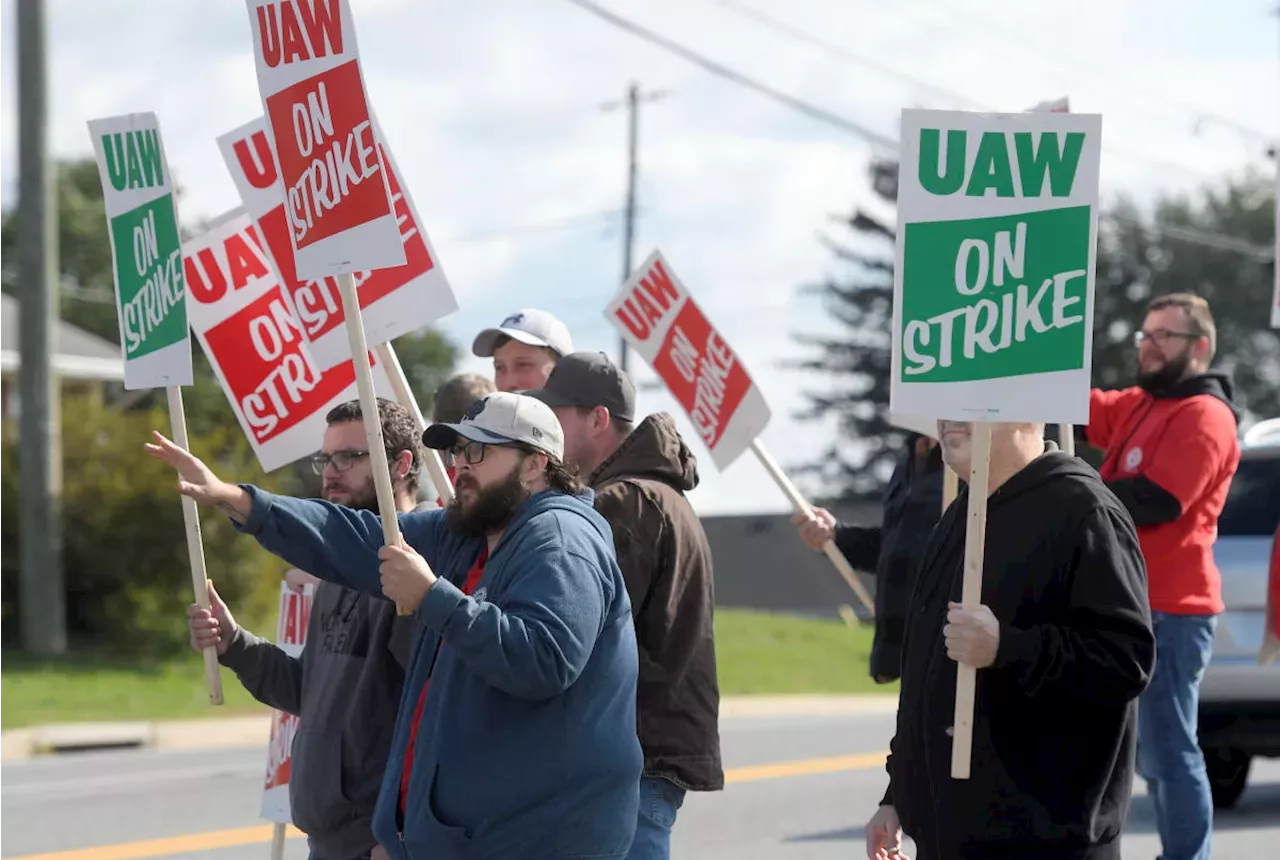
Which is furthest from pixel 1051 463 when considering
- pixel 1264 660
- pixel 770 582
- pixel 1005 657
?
pixel 770 582

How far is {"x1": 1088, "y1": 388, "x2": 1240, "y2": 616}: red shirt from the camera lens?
7176mm

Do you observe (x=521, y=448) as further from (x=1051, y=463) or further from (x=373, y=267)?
(x=1051, y=463)

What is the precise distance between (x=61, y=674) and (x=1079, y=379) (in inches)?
605

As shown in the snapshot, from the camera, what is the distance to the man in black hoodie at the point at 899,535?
723cm

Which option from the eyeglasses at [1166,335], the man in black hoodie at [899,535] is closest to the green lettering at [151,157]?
the man in black hoodie at [899,535]

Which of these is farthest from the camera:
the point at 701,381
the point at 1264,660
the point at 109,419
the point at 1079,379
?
the point at 109,419

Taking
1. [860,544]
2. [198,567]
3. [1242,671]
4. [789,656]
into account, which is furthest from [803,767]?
[789,656]

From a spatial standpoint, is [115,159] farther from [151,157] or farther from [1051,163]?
[1051,163]

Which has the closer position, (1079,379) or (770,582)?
(1079,379)

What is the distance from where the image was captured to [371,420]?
438 centimetres

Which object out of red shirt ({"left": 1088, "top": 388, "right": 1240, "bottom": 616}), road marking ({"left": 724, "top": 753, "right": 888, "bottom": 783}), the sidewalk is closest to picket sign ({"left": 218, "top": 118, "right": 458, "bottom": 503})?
red shirt ({"left": 1088, "top": 388, "right": 1240, "bottom": 616})

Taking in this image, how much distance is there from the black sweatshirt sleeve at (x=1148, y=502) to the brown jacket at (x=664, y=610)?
7.63ft

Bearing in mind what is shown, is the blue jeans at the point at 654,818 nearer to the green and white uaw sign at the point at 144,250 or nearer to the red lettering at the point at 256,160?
the green and white uaw sign at the point at 144,250

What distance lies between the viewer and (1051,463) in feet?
14.8
